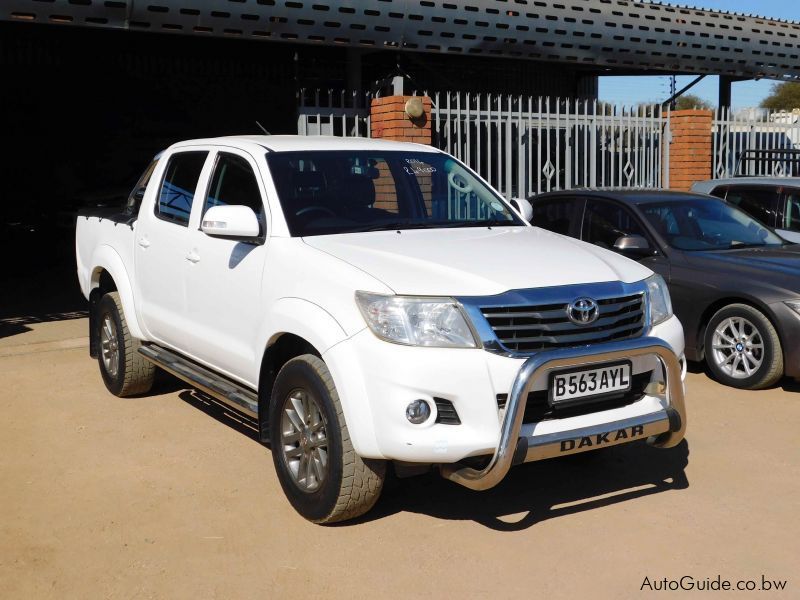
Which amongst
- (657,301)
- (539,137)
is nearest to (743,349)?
(657,301)

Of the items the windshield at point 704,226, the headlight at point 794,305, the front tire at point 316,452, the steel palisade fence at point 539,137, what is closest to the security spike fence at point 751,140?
the steel palisade fence at point 539,137

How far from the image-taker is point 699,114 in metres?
13.9

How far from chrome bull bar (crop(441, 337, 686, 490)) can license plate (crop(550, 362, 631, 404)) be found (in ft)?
0.21

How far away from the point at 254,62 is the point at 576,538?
1561cm

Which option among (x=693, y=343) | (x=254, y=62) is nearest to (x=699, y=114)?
(x=693, y=343)

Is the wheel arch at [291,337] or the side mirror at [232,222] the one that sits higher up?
the side mirror at [232,222]

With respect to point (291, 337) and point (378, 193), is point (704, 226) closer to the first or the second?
point (378, 193)

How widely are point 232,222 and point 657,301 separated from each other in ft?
7.08

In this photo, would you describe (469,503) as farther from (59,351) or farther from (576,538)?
(59,351)

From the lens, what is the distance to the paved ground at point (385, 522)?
3.93 meters

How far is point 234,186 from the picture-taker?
546cm

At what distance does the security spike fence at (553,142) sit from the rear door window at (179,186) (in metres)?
5.74

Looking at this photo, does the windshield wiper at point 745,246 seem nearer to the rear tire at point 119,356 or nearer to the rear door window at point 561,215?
the rear door window at point 561,215

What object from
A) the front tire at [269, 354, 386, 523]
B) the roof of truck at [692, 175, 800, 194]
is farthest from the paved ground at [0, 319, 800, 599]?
the roof of truck at [692, 175, 800, 194]
